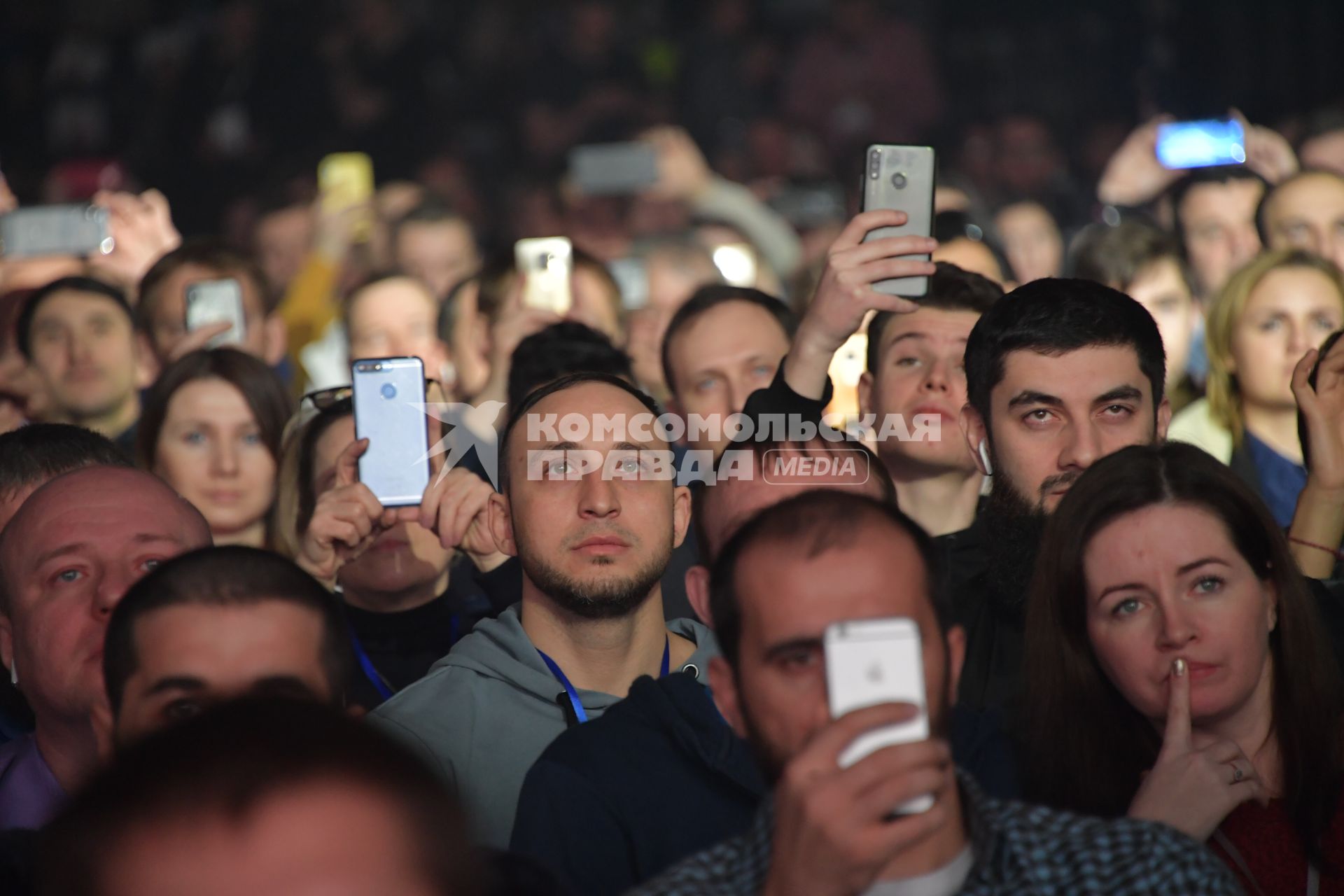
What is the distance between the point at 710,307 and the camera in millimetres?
4348

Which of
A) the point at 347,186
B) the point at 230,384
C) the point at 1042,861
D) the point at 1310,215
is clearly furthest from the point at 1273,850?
the point at 347,186

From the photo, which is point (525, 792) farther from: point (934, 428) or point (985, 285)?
point (985, 285)

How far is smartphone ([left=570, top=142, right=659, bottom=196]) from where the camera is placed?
19.6 feet

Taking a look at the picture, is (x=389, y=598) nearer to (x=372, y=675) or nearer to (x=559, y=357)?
(x=372, y=675)

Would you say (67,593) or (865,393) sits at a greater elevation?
(865,393)

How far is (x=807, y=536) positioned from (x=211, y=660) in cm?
80

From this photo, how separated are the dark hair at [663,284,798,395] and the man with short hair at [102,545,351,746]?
7.43ft

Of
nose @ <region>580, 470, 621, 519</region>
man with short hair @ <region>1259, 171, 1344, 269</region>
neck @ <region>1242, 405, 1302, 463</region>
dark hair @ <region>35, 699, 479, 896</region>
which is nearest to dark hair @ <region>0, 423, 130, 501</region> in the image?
nose @ <region>580, 470, 621, 519</region>

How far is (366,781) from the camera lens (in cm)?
120

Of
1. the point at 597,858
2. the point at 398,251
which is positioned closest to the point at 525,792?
the point at 597,858

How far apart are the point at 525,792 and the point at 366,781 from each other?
1167 mm

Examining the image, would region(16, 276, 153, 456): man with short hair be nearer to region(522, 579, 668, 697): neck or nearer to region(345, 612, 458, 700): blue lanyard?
region(345, 612, 458, 700): blue lanyard

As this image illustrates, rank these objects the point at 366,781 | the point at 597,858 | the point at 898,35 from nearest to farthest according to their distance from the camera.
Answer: the point at 366,781
the point at 597,858
the point at 898,35

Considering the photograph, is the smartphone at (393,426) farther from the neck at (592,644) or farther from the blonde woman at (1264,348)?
the blonde woman at (1264,348)
